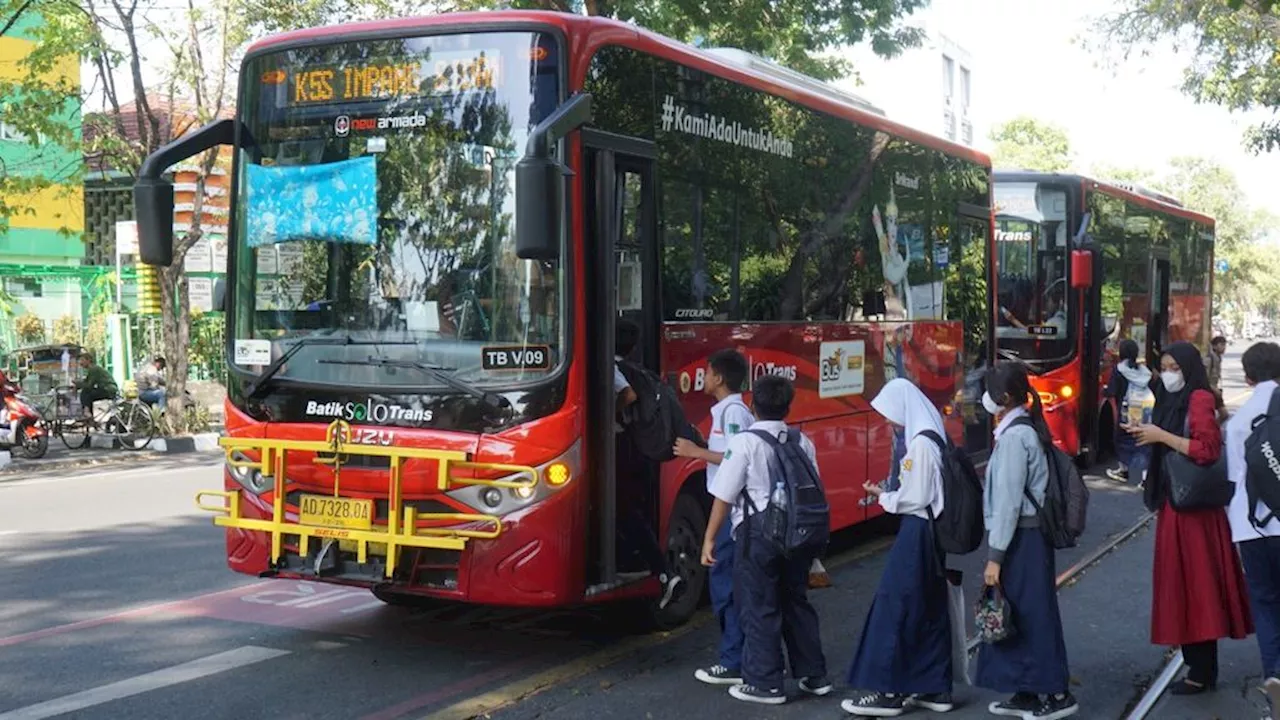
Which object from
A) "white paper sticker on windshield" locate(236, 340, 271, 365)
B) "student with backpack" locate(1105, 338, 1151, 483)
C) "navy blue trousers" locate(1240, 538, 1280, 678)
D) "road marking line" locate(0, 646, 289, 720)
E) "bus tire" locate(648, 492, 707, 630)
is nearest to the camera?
"road marking line" locate(0, 646, 289, 720)

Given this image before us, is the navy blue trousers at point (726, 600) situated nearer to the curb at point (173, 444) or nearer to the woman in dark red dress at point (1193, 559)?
the woman in dark red dress at point (1193, 559)

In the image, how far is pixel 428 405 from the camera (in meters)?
6.47

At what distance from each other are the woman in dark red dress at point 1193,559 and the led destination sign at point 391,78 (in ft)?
11.9

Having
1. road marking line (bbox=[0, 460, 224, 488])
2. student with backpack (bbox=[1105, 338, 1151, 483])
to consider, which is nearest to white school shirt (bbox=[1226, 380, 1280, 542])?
student with backpack (bbox=[1105, 338, 1151, 483])

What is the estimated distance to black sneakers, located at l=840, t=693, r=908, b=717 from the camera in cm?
591

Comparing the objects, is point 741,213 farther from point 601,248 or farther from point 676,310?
point 601,248

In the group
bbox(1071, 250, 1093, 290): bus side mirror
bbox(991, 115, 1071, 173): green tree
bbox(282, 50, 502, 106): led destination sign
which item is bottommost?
bbox(1071, 250, 1093, 290): bus side mirror

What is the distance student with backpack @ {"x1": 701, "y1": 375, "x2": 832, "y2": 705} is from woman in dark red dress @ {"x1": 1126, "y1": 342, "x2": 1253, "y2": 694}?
168cm

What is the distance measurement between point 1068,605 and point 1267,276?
109205 mm

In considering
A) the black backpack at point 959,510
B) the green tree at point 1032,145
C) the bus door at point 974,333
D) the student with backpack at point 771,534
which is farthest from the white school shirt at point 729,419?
the green tree at point 1032,145

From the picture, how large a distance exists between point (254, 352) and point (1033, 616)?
403 centimetres

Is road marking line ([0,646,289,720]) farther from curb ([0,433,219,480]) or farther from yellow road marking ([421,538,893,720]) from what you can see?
curb ([0,433,219,480])

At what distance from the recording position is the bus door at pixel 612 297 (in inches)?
262

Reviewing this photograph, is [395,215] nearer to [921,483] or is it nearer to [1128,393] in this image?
[921,483]
